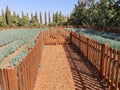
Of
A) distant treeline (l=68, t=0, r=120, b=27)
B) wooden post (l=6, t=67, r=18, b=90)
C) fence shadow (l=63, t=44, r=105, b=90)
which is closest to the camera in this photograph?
wooden post (l=6, t=67, r=18, b=90)

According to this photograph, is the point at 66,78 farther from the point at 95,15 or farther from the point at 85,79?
the point at 95,15

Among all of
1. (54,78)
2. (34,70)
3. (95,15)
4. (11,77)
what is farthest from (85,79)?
(95,15)

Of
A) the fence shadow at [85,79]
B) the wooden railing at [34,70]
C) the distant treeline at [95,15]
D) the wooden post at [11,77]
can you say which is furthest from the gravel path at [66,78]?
the distant treeline at [95,15]

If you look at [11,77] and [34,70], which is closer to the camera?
[11,77]

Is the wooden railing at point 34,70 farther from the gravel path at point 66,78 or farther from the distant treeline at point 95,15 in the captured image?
the distant treeline at point 95,15

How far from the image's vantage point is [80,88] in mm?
5254

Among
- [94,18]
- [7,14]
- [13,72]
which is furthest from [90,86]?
[7,14]

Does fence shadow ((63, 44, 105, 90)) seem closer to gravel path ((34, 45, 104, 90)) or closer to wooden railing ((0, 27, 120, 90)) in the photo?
gravel path ((34, 45, 104, 90))

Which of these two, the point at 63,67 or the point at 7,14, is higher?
the point at 7,14

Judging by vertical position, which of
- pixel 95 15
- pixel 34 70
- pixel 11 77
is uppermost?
pixel 95 15

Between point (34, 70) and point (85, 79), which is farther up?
point (34, 70)

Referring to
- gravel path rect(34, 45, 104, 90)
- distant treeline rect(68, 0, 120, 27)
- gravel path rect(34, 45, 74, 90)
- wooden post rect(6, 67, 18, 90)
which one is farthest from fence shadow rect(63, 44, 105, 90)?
distant treeline rect(68, 0, 120, 27)

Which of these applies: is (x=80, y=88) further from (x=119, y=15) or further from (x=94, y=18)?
(x=94, y=18)

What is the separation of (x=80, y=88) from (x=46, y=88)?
1.04 m
